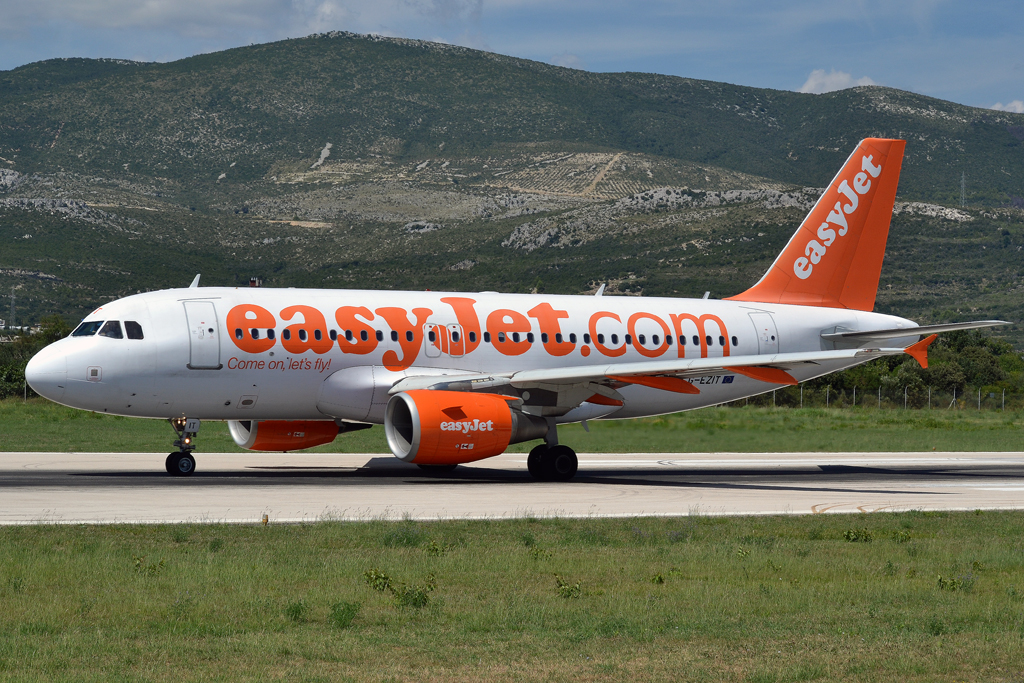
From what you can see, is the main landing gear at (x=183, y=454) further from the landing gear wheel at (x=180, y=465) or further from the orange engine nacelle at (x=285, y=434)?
the orange engine nacelle at (x=285, y=434)

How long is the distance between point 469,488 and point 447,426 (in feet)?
5.05

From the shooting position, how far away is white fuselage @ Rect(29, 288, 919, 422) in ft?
87.5

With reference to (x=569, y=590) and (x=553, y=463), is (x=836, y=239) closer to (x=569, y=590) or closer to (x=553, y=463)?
(x=553, y=463)

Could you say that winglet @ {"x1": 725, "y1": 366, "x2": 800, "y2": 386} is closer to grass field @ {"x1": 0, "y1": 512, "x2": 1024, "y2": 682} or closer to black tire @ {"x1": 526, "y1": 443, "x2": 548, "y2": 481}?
black tire @ {"x1": 526, "y1": 443, "x2": 548, "y2": 481}

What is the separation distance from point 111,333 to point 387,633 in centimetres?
1781

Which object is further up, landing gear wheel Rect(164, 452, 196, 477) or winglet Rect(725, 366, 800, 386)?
winglet Rect(725, 366, 800, 386)

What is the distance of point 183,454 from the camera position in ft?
91.4

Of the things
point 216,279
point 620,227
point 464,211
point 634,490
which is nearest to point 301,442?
point 634,490

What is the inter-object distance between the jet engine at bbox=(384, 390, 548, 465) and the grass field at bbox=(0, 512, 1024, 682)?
733 centimetres

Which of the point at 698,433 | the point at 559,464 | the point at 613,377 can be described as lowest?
the point at 698,433

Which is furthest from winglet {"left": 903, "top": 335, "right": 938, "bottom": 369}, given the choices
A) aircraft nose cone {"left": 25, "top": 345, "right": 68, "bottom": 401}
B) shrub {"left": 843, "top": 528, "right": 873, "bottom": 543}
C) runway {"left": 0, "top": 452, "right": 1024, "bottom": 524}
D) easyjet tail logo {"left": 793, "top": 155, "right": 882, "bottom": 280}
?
aircraft nose cone {"left": 25, "top": 345, "right": 68, "bottom": 401}

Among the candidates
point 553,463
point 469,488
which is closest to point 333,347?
point 469,488

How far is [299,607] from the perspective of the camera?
38.4ft

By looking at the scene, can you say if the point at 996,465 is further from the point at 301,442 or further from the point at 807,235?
the point at 301,442
